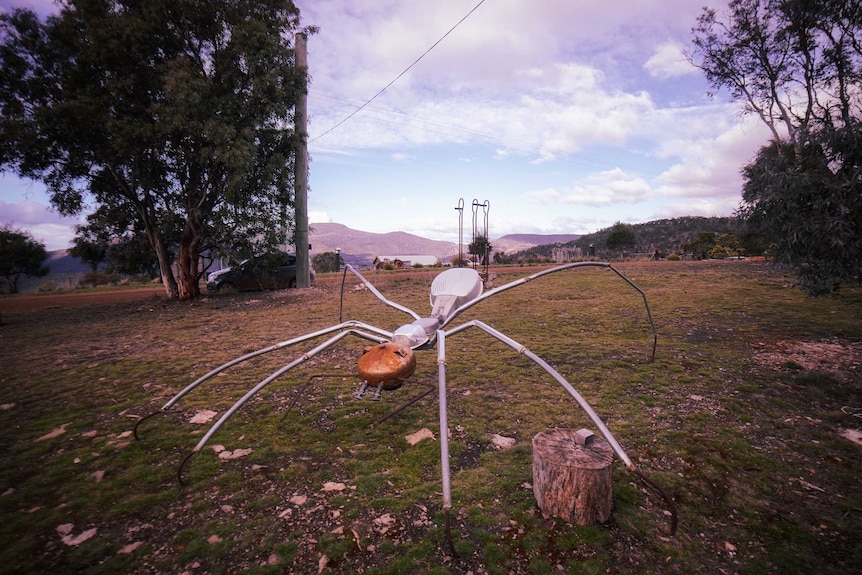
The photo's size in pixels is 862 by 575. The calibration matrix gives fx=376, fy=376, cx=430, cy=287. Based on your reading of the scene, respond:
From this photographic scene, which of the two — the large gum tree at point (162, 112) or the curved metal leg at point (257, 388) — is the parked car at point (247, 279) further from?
the curved metal leg at point (257, 388)

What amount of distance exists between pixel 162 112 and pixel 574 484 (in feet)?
46.8

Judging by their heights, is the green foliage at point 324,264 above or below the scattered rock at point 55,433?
above

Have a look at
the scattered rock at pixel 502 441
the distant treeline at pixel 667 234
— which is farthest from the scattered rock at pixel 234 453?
the distant treeline at pixel 667 234

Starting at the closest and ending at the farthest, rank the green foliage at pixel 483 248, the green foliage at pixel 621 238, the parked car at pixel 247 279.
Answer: the green foliage at pixel 483 248 → the parked car at pixel 247 279 → the green foliage at pixel 621 238

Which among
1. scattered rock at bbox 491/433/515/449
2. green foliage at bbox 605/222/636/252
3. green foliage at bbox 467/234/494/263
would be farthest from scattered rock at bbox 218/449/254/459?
green foliage at bbox 605/222/636/252

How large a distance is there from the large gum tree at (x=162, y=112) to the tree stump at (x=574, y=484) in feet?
40.3

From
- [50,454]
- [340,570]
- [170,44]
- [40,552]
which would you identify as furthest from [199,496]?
[170,44]

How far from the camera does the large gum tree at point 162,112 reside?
440 inches

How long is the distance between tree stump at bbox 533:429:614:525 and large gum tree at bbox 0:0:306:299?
40.3 ft

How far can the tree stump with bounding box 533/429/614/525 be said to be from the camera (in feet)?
9.37

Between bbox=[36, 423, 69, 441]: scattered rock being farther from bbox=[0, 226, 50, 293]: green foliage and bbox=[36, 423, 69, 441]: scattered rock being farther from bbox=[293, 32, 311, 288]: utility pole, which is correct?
bbox=[0, 226, 50, 293]: green foliage

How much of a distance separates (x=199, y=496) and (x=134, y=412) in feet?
8.38

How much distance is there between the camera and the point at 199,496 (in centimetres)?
332

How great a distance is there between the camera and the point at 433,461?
3.80m
